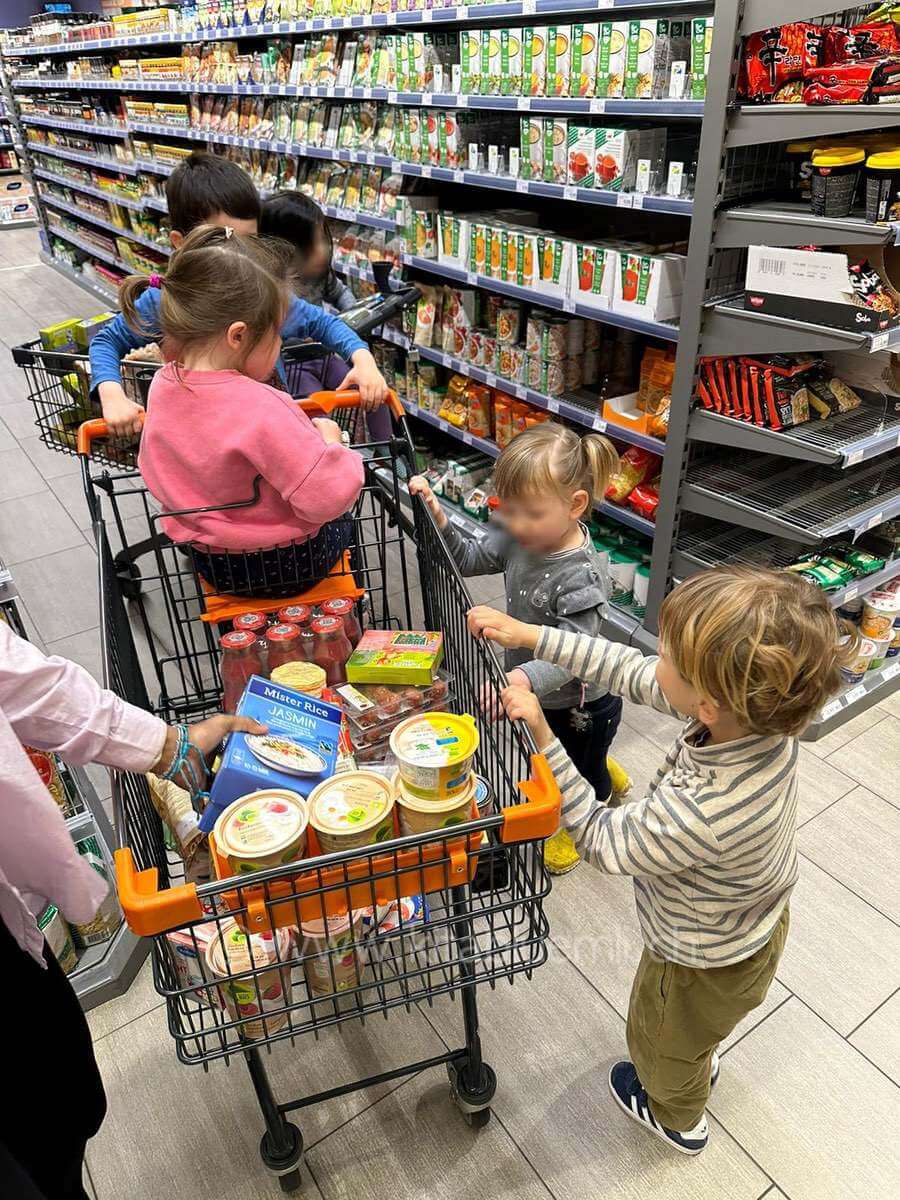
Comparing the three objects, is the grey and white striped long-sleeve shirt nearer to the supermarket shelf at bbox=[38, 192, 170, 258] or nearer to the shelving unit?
the shelving unit

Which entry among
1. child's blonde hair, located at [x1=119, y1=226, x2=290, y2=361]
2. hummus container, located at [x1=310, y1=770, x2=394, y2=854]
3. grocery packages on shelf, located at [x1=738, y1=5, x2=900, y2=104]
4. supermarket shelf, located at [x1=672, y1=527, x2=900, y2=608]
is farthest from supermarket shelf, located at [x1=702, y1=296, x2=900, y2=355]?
hummus container, located at [x1=310, y1=770, x2=394, y2=854]

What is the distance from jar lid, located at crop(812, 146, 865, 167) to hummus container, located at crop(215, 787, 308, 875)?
2.00 metres

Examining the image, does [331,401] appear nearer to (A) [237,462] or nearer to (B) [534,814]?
(A) [237,462]

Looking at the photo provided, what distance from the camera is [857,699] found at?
2.72 meters

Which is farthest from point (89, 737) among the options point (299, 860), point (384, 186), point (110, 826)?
point (384, 186)

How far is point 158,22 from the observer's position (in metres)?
5.79

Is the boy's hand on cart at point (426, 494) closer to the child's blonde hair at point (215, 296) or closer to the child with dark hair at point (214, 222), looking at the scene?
the child's blonde hair at point (215, 296)

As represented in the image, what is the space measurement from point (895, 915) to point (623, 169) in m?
2.31

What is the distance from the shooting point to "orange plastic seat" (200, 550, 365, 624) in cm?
170

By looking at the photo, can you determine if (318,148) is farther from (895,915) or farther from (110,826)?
(895,915)

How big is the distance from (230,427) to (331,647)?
1.53 feet

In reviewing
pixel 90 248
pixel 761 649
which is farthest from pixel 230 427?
pixel 90 248

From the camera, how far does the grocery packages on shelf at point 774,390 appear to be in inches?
94.1

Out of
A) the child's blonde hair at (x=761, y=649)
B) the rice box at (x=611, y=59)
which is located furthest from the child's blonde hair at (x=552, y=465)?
the rice box at (x=611, y=59)
